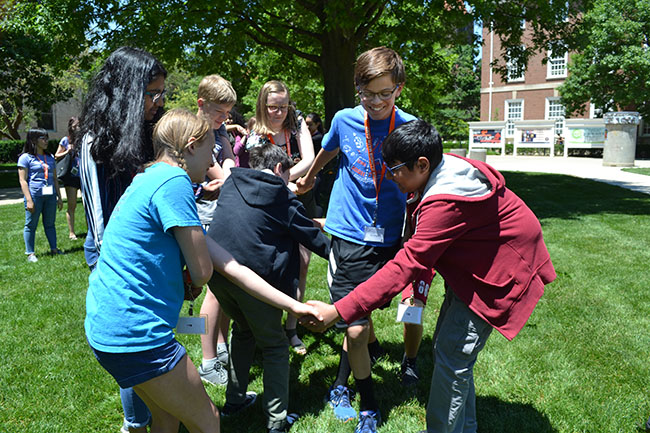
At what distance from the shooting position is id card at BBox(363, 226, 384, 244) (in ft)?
10.5

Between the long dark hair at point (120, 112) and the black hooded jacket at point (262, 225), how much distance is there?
0.68 meters

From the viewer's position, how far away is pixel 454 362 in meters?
2.63

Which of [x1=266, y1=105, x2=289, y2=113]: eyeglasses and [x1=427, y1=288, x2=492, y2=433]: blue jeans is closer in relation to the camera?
[x1=427, y1=288, x2=492, y2=433]: blue jeans

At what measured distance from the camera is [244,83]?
16.3m

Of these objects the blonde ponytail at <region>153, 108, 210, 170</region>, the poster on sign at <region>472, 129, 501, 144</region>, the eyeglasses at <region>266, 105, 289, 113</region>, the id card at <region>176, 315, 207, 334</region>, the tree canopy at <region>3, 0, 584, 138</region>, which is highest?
the tree canopy at <region>3, 0, 584, 138</region>

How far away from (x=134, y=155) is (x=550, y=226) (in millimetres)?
9034

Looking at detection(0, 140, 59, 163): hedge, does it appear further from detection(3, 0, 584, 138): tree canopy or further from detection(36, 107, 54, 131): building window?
detection(3, 0, 584, 138): tree canopy

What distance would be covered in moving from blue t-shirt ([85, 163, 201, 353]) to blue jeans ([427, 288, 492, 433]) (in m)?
1.40

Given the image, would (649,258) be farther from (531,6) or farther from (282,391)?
(531,6)

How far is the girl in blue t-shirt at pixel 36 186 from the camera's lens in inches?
310

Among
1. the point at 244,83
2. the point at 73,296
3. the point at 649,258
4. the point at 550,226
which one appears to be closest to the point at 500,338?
the point at 649,258

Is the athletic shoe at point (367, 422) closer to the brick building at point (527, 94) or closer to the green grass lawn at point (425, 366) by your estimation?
the green grass lawn at point (425, 366)

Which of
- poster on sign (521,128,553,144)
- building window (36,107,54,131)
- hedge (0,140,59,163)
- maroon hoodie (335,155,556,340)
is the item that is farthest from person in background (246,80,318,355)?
building window (36,107,54,131)

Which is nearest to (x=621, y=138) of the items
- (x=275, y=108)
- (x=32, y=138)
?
(x=275, y=108)
